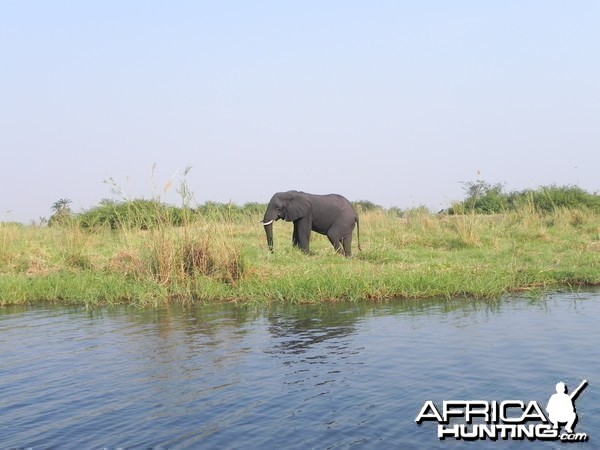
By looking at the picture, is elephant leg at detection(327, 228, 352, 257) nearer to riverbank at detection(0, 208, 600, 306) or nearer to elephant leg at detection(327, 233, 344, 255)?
elephant leg at detection(327, 233, 344, 255)

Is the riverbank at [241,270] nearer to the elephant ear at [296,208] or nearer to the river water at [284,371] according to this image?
the river water at [284,371]

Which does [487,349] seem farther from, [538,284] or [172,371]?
[538,284]

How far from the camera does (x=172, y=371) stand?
707cm

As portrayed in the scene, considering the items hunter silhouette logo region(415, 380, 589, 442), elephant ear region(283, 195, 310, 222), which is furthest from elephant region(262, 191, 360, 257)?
hunter silhouette logo region(415, 380, 589, 442)

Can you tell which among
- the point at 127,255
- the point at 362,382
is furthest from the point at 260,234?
the point at 362,382

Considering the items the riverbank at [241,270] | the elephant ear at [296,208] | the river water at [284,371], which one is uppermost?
the elephant ear at [296,208]

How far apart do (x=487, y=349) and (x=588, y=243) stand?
29.9 ft

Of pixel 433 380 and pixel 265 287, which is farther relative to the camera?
pixel 265 287

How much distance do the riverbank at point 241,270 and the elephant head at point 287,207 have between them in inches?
36.1

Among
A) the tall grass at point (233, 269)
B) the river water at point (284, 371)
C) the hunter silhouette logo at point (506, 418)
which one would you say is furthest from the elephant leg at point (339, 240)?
the hunter silhouette logo at point (506, 418)

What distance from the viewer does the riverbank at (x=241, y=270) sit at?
36.1 ft

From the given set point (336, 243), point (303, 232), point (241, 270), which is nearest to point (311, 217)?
point (303, 232)

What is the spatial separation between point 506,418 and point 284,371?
7.33ft

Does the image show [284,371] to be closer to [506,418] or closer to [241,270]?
[506,418]
